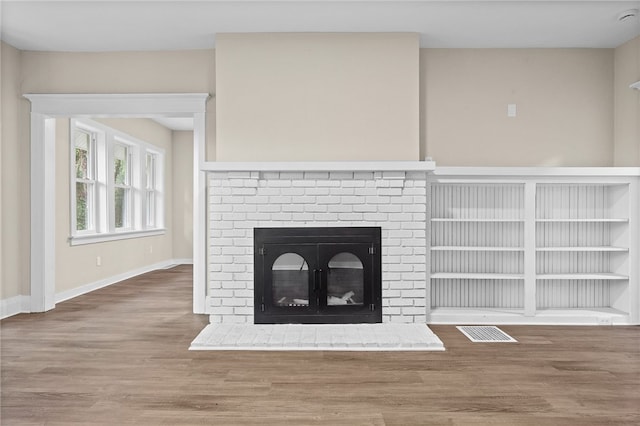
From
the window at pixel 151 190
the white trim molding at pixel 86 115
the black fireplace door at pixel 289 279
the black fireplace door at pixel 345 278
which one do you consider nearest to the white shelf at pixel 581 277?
the black fireplace door at pixel 345 278

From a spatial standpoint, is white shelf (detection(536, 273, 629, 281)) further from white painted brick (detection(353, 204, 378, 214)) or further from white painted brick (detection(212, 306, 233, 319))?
white painted brick (detection(212, 306, 233, 319))

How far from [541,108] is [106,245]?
18.8 feet

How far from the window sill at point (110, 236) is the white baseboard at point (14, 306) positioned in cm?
104

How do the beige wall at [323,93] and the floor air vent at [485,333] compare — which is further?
the beige wall at [323,93]

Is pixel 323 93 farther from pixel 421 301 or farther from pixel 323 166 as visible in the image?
pixel 421 301

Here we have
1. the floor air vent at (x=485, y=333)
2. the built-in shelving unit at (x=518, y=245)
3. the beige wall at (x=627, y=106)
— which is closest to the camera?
the floor air vent at (x=485, y=333)

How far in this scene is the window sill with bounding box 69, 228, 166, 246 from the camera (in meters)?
5.96

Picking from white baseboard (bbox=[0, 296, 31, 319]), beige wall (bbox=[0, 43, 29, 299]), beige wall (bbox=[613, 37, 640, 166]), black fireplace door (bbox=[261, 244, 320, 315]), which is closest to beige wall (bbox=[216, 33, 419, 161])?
black fireplace door (bbox=[261, 244, 320, 315])

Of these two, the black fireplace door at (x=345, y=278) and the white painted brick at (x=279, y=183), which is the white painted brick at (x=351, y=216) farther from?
the white painted brick at (x=279, y=183)

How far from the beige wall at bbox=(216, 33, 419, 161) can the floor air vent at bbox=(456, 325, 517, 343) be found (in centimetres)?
159

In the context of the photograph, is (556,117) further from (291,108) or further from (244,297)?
(244,297)

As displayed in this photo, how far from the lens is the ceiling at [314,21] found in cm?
384

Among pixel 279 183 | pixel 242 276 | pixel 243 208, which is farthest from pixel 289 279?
pixel 279 183

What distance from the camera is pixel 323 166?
163 inches
